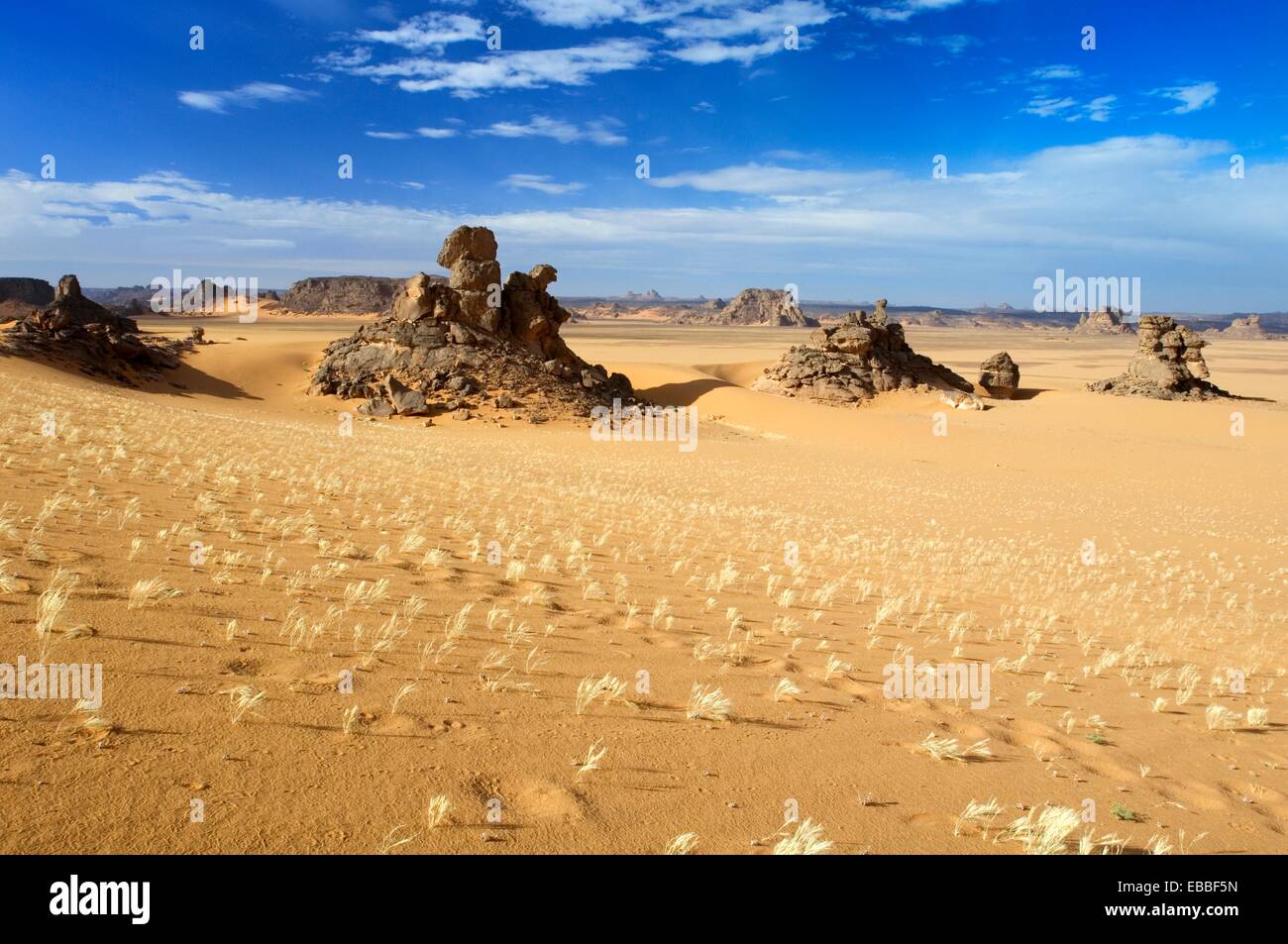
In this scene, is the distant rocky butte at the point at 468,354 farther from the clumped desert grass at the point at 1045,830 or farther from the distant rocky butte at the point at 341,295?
the distant rocky butte at the point at 341,295

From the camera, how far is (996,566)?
40.5ft

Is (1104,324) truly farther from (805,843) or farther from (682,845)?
(682,845)

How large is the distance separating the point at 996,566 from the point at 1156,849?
28.3 feet

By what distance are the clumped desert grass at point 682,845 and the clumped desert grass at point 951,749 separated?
7.29 feet

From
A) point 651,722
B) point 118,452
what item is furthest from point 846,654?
point 118,452

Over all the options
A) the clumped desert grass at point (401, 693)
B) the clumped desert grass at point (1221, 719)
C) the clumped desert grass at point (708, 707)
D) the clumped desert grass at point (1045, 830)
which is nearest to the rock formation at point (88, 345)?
the clumped desert grass at point (401, 693)

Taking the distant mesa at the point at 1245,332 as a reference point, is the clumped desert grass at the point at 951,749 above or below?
below

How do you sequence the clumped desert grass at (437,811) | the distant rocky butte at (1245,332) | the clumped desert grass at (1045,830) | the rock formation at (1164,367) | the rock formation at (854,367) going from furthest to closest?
the distant rocky butte at (1245,332)
the rock formation at (1164,367)
the rock formation at (854,367)
the clumped desert grass at (1045,830)
the clumped desert grass at (437,811)

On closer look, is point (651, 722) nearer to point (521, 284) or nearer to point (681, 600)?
point (681, 600)

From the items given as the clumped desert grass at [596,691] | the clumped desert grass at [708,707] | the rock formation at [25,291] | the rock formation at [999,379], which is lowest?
the clumped desert grass at [708,707]

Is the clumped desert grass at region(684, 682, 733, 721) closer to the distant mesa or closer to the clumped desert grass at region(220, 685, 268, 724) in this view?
the clumped desert grass at region(220, 685, 268, 724)

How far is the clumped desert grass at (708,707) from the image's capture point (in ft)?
17.3

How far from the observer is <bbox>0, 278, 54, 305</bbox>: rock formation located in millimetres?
90225

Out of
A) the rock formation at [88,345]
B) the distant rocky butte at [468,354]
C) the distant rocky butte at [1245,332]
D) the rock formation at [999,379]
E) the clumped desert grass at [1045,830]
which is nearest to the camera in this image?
the clumped desert grass at [1045,830]
